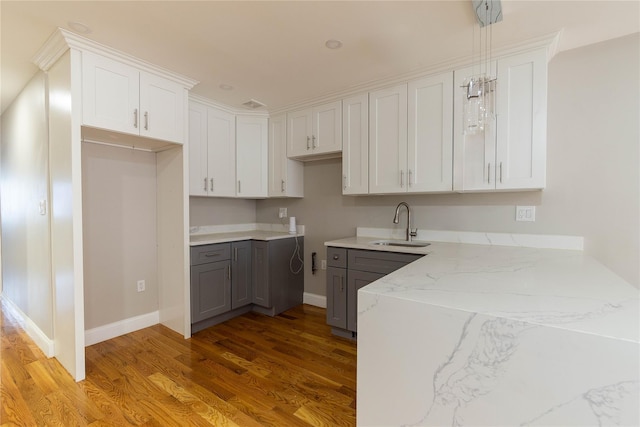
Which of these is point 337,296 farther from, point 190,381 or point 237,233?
point 237,233

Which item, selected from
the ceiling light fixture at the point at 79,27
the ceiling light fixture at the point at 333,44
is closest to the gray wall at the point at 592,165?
the ceiling light fixture at the point at 333,44

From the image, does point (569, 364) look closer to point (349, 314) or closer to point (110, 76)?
point (349, 314)

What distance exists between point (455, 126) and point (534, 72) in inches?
23.5

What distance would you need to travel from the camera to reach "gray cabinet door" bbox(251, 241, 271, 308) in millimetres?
3270

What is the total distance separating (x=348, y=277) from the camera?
8.96 feet

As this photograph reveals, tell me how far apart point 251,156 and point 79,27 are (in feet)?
6.18

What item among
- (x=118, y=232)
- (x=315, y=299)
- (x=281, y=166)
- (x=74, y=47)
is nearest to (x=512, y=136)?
(x=281, y=166)

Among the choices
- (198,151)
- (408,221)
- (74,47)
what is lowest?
(408,221)

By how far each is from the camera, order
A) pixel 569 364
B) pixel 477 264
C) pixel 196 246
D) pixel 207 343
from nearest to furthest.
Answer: pixel 569 364
pixel 477 264
pixel 207 343
pixel 196 246

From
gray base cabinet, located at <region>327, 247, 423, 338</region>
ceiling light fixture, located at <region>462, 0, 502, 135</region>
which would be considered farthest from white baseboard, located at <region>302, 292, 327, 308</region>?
ceiling light fixture, located at <region>462, 0, 502, 135</region>

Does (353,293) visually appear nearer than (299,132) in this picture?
Yes

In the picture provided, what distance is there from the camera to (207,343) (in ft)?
8.79

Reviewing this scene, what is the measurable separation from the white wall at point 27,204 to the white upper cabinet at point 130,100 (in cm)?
70

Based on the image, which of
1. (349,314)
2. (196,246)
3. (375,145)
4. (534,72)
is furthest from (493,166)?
(196,246)
